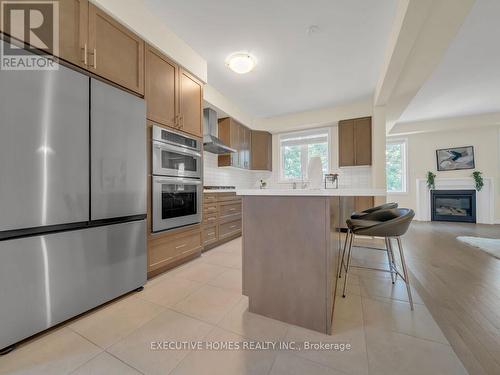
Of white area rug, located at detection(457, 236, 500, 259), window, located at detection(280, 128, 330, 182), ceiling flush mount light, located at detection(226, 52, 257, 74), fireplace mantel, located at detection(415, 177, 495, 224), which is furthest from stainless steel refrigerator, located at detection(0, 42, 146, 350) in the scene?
fireplace mantel, located at detection(415, 177, 495, 224)

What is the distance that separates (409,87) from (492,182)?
4620 mm

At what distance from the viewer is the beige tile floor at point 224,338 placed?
1.04 meters

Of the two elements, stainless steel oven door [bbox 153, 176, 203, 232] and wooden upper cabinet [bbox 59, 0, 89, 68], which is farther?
stainless steel oven door [bbox 153, 176, 203, 232]

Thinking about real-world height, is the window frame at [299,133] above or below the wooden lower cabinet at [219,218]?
above

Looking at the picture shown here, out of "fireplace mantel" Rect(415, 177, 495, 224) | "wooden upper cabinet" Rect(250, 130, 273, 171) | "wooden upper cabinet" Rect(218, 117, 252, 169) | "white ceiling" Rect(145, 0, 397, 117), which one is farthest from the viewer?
"fireplace mantel" Rect(415, 177, 495, 224)

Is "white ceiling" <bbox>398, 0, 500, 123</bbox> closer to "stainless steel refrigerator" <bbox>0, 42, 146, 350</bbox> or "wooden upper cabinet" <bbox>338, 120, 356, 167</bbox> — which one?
"wooden upper cabinet" <bbox>338, 120, 356, 167</bbox>

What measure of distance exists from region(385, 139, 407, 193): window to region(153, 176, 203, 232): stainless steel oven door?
608 cm

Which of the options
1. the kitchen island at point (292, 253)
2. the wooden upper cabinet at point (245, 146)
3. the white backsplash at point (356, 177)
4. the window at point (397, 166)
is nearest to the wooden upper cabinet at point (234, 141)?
the wooden upper cabinet at point (245, 146)

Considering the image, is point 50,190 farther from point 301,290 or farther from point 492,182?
point 492,182

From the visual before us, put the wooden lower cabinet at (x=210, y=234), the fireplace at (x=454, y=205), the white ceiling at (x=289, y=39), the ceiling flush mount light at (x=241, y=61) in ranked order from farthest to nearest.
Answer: the fireplace at (x=454, y=205) → the wooden lower cabinet at (x=210, y=234) → the ceiling flush mount light at (x=241, y=61) → the white ceiling at (x=289, y=39)

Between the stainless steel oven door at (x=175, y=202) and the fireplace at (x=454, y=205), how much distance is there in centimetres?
664

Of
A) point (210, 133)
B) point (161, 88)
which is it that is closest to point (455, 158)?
point (210, 133)

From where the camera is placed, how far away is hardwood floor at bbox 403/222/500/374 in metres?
1.14

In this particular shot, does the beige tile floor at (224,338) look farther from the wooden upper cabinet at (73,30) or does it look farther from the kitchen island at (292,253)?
the wooden upper cabinet at (73,30)
